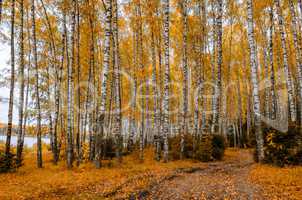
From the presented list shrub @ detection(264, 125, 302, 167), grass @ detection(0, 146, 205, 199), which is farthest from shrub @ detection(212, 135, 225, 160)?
grass @ detection(0, 146, 205, 199)

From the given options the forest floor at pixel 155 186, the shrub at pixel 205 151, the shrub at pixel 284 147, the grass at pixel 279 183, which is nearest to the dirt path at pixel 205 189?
the forest floor at pixel 155 186

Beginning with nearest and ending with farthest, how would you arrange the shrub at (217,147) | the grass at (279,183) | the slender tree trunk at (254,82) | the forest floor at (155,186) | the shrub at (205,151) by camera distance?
the grass at (279,183) < the forest floor at (155,186) < the slender tree trunk at (254,82) < the shrub at (205,151) < the shrub at (217,147)

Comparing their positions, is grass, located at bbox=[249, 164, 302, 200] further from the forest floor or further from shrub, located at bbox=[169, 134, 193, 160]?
shrub, located at bbox=[169, 134, 193, 160]

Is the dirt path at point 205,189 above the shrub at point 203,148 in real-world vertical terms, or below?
below

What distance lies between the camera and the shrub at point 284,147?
10.5 metres

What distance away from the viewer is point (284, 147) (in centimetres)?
1065

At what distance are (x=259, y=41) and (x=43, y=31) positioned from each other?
60.3ft

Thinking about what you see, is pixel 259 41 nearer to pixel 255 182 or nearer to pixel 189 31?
pixel 189 31

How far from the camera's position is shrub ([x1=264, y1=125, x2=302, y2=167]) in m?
10.5

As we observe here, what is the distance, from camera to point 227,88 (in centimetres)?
2680

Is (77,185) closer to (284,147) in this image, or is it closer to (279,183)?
(279,183)

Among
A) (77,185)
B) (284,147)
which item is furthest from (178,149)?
(77,185)

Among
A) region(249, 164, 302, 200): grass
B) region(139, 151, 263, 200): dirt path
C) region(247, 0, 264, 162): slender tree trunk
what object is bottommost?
region(139, 151, 263, 200): dirt path

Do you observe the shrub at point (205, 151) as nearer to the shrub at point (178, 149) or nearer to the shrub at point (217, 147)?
the shrub at point (217, 147)
